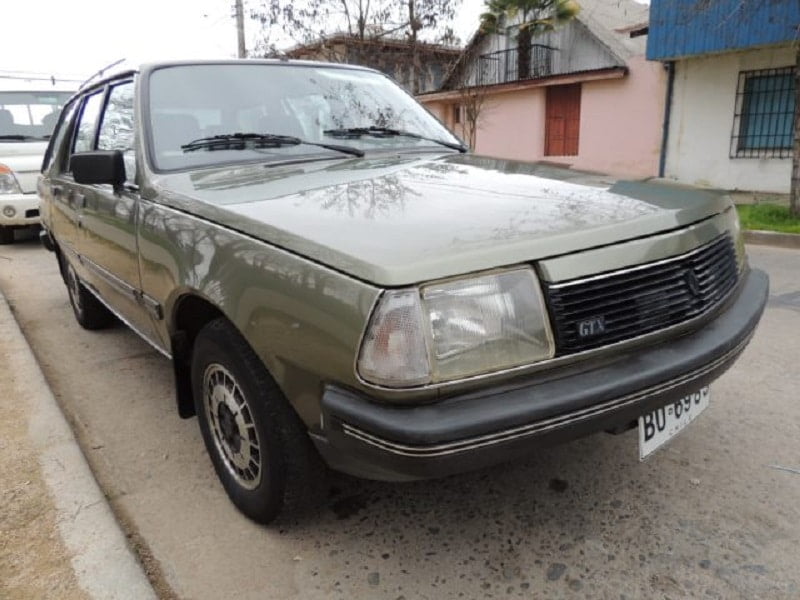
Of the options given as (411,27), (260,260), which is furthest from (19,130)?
(411,27)

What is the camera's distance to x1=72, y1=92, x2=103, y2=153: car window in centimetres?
355

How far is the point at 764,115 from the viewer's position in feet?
38.1

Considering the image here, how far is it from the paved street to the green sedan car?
229 mm

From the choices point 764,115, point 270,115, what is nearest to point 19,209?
point 270,115

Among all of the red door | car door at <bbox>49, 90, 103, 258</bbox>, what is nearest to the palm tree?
the red door

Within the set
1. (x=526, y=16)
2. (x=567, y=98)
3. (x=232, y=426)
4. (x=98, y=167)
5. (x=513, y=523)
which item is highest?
(x=526, y=16)

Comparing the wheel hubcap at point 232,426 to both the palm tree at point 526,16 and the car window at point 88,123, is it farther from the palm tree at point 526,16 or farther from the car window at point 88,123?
the palm tree at point 526,16

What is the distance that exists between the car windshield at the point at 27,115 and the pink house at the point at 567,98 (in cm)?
611

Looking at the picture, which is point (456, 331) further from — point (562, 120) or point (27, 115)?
point (562, 120)

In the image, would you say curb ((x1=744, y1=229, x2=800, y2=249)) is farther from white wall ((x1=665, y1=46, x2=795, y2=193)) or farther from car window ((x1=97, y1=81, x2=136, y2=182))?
car window ((x1=97, y1=81, x2=136, y2=182))

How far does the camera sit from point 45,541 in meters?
2.07

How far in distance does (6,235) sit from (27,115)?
1.68 m

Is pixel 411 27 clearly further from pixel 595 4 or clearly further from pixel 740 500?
pixel 740 500

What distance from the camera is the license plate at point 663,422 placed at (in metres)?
1.86
